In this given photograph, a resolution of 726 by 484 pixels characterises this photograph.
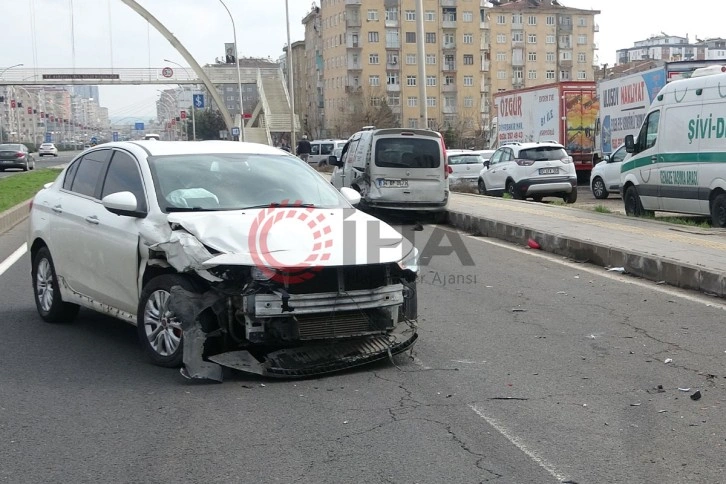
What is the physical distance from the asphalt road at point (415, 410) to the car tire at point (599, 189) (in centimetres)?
1793

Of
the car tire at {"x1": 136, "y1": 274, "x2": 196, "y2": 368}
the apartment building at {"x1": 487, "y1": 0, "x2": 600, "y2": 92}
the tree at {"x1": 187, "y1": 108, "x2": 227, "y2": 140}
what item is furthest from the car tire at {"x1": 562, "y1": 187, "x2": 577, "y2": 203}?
the tree at {"x1": 187, "y1": 108, "x2": 227, "y2": 140}

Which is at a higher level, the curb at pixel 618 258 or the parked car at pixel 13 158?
the parked car at pixel 13 158

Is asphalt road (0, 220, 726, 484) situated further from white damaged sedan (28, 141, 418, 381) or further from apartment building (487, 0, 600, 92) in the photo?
apartment building (487, 0, 600, 92)

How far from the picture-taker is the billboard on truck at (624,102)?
89.7 ft

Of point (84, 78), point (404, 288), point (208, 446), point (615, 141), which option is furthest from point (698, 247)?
point (84, 78)

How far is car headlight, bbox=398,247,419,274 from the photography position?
6.73 meters

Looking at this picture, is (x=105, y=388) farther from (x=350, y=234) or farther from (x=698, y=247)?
(x=698, y=247)

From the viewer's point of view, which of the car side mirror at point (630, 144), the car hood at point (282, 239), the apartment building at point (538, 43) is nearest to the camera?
the car hood at point (282, 239)

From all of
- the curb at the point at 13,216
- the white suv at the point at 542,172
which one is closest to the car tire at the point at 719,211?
the white suv at the point at 542,172

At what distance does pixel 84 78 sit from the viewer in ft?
303

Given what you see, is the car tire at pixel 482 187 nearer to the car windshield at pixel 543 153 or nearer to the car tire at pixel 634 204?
the car windshield at pixel 543 153

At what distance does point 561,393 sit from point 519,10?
114782 mm

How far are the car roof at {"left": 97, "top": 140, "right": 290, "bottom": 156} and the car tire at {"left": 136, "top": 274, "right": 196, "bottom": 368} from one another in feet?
5.08

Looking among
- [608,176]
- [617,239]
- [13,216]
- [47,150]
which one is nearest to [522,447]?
[617,239]
